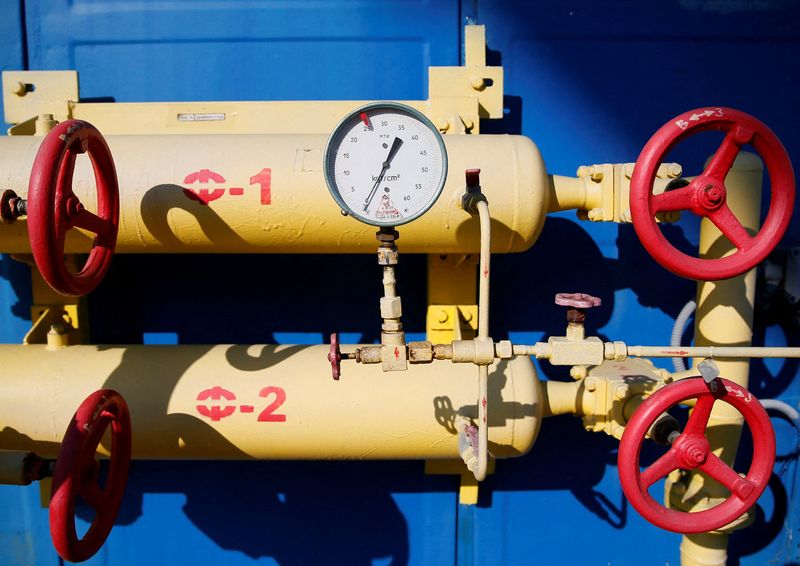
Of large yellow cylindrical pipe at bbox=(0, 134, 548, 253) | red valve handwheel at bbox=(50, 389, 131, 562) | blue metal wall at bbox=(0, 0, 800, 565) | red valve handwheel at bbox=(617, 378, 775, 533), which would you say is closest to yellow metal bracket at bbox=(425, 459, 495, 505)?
blue metal wall at bbox=(0, 0, 800, 565)

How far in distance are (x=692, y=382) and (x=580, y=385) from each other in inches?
9.6

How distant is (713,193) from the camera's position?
87 cm

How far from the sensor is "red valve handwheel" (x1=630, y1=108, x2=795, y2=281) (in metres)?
0.84

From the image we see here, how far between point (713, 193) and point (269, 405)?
32.3 inches

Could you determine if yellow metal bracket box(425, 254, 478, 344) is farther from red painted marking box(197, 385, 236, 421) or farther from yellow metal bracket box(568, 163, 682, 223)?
red painted marking box(197, 385, 236, 421)

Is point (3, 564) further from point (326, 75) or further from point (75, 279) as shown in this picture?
point (326, 75)

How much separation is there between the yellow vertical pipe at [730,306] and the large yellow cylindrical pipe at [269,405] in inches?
14.2

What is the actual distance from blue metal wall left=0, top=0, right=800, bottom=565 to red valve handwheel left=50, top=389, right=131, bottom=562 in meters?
0.32

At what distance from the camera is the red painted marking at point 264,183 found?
3.10ft

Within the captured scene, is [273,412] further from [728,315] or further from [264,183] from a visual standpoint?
[728,315]

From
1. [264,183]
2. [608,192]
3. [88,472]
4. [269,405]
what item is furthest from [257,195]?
[608,192]

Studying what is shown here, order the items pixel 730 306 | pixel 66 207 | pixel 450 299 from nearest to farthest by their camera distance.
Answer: pixel 66 207 < pixel 730 306 < pixel 450 299

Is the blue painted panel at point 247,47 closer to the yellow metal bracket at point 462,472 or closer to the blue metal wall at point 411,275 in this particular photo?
the blue metal wall at point 411,275

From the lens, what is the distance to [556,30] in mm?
1184
